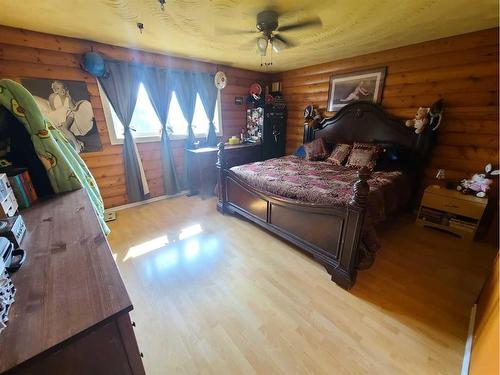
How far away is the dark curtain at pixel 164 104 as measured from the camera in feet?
10.3

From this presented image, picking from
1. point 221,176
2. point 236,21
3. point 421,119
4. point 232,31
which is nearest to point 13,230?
point 221,176

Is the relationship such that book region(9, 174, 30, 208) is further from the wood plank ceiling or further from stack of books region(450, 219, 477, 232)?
stack of books region(450, 219, 477, 232)

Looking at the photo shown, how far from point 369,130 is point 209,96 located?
2.64 m

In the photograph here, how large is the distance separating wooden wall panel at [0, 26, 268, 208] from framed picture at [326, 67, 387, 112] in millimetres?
1611

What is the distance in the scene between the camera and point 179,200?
360 cm

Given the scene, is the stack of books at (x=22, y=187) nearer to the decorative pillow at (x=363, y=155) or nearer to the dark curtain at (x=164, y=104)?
the dark curtain at (x=164, y=104)

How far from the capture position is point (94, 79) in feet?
9.04

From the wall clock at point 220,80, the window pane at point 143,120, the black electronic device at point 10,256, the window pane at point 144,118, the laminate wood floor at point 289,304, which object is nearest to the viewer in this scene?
the black electronic device at point 10,256

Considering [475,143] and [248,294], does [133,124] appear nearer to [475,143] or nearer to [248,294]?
[248,294]

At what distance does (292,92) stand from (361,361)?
13.9ft

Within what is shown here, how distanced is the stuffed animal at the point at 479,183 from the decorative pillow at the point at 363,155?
950 millimetres

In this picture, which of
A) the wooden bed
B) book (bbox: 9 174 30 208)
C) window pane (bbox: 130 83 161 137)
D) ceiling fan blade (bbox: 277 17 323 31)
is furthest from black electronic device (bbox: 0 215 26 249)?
window pane (bbox: 130 83 161 137)

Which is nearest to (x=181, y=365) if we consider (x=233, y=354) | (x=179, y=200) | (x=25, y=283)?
(x=233, y=354)

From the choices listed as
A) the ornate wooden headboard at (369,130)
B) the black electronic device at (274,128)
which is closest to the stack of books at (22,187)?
the black electronic device at (274,128)
